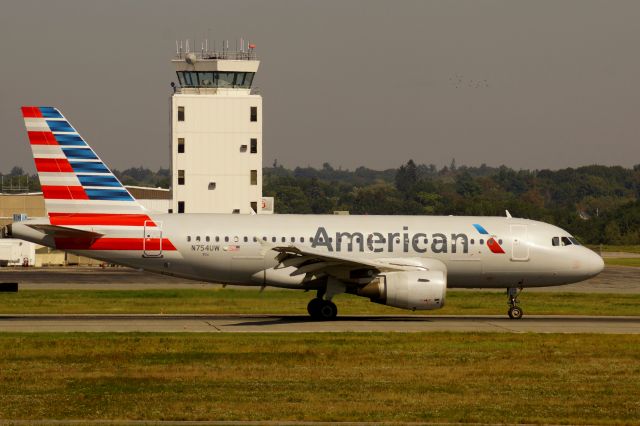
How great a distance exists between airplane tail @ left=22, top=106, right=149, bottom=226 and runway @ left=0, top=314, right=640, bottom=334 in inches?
143

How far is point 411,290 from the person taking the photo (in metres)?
33.4

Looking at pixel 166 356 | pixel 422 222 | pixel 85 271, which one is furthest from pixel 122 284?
pixel 166 356

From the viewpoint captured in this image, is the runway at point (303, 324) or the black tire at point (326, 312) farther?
the black tire at point (326, 312)

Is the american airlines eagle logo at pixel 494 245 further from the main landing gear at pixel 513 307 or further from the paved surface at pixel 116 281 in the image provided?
the paved surface at pixel 116 281

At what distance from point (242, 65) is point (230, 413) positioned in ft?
187

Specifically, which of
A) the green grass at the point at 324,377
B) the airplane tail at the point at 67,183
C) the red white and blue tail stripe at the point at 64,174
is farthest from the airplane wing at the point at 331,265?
the red white and blue tail stripe at the point at 64,174

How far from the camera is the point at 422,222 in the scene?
37125mm

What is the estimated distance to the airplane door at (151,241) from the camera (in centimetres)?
3562

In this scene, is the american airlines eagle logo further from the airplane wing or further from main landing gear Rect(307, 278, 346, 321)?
main landing gear Rect(307, 278, 346, 321)

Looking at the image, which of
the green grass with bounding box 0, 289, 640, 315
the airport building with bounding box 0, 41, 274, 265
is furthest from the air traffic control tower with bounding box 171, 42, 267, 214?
the green grass with bounding box 0, 289, 640, 315

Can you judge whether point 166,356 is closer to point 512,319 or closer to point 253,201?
point 512,319

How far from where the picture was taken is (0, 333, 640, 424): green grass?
731 inches

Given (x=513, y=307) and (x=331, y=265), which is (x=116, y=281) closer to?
(x=331, y=265)

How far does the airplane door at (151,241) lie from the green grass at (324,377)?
21.7 ft
